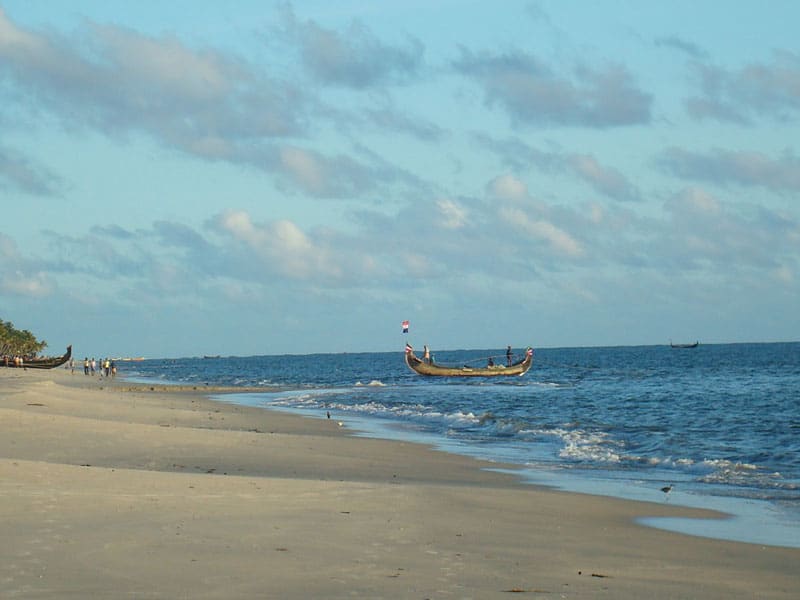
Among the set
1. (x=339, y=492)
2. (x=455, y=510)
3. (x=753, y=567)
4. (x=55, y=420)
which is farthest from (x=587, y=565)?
(x=55, y=420)

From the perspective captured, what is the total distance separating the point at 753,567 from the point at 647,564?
48.4 inches

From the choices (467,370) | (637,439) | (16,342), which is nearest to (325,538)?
(637,439)

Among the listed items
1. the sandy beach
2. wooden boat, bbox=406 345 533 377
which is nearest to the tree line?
wooden boat, bbox=406 345 533 377

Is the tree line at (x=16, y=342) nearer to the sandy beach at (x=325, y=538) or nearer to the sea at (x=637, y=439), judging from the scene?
the sea at (x=637, y=439)

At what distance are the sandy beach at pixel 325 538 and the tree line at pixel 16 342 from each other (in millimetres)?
127016

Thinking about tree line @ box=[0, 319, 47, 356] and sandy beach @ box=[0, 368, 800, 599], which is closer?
sandy beach @ box=[0, 368, 800, 599]

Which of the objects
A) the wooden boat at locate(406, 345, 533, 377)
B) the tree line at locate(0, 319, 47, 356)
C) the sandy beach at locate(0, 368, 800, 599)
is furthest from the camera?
the tree line at locate(0, 319, 47, 356)

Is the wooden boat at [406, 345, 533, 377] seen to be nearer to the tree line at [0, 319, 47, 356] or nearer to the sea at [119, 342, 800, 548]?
the sea at [119, 342, 800, 548]

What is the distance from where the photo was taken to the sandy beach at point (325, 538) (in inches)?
339

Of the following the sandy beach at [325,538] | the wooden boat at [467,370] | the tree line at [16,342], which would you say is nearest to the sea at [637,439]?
the sandy beach at [325,538]

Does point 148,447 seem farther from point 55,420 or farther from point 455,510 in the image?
point 455,510

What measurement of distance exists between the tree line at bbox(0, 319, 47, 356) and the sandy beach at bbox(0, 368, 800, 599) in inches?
5001

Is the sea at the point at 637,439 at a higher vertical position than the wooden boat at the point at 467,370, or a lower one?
lower

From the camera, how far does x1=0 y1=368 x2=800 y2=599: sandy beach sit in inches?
339
